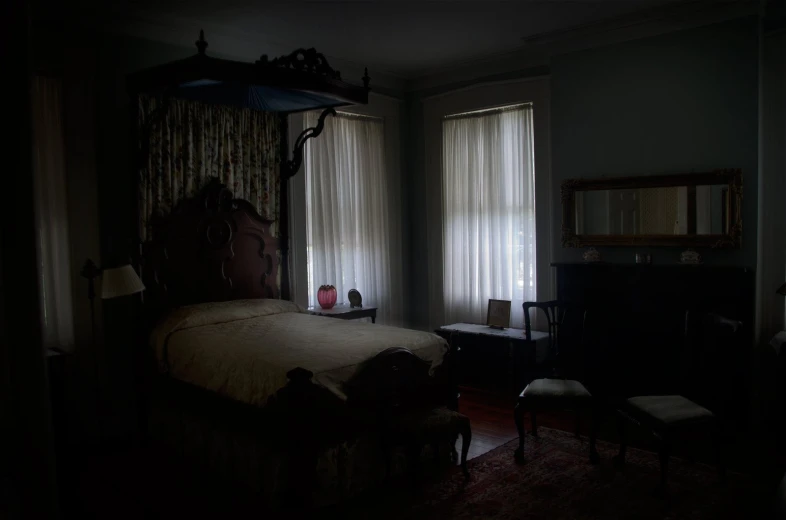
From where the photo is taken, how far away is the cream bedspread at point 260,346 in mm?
3076

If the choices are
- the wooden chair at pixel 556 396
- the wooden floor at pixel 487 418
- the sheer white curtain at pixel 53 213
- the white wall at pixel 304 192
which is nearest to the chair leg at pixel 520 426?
the wooden chair at pixel 556 396

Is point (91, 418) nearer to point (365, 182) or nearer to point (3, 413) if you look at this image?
point (365, 182)

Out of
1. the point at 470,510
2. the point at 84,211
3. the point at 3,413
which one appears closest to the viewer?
the point at 3,413

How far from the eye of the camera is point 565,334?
420 centimetres

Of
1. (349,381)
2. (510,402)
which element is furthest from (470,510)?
(510,402)

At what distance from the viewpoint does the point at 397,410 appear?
3355 mm

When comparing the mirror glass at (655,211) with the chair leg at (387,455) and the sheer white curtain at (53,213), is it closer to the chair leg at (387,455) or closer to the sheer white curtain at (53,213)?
the chair leg at (387,455)

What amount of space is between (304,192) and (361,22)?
1.54 m

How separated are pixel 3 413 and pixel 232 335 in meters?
3.12

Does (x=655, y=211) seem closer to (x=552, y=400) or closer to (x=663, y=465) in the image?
(x=552, y=400)

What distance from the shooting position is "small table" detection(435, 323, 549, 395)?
501 cm

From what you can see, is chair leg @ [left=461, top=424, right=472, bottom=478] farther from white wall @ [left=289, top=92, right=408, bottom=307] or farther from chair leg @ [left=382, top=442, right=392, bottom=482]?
white wall @ [left=289, top=92, right=408, bottom=307]

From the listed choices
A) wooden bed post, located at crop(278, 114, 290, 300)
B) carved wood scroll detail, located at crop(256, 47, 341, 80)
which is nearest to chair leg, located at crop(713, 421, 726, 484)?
carved wood scroll detail, located at crop(256, 47, 341, 80)

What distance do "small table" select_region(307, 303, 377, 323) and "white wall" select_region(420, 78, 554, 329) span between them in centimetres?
103
